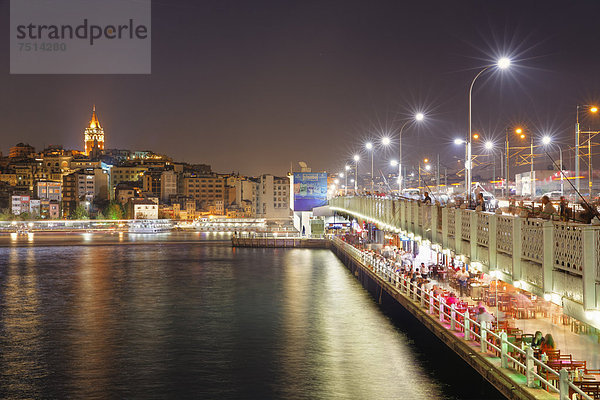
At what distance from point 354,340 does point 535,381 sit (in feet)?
49.6

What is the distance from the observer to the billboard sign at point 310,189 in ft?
281

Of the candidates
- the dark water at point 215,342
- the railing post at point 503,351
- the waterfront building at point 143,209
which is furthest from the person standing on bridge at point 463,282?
the waterfront building at point 143,209

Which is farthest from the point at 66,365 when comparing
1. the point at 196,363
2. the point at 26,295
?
the point at 26,295

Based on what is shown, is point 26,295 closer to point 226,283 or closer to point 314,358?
point 226,283

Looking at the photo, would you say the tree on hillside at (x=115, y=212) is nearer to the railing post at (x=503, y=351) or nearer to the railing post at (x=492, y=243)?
the railing post at (x=492, y=243)

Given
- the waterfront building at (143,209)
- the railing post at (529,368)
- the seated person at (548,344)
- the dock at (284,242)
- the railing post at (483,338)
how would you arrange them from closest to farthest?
the railing post at (529,368), the seated person at (548,344), the railing post at (483,338), the dock at (284,242), the waterfront building at (143,209)

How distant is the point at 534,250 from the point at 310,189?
7202 cm

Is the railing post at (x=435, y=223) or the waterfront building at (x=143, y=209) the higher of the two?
the waterfront building at (x=143, y=209)

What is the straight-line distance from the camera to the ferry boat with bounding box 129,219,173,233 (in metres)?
160

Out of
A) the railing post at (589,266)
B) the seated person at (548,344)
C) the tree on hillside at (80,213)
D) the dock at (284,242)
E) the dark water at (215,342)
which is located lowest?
the dark water at (215,342)

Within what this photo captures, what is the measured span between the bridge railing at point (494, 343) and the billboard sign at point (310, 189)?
49.0m


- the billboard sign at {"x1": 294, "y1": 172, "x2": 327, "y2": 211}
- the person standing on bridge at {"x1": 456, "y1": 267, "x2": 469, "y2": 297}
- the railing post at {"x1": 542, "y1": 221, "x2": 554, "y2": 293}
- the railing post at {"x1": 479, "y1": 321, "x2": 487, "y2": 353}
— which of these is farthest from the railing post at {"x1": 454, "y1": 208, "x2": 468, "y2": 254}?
the billboard sign at {"x1": 294, "y1": 172, "x2": 327, "y2": 211}

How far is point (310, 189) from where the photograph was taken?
86.9 meters

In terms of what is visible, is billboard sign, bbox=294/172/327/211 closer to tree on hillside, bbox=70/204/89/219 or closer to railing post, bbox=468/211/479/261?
railing post, bbox=468/211/479/261
